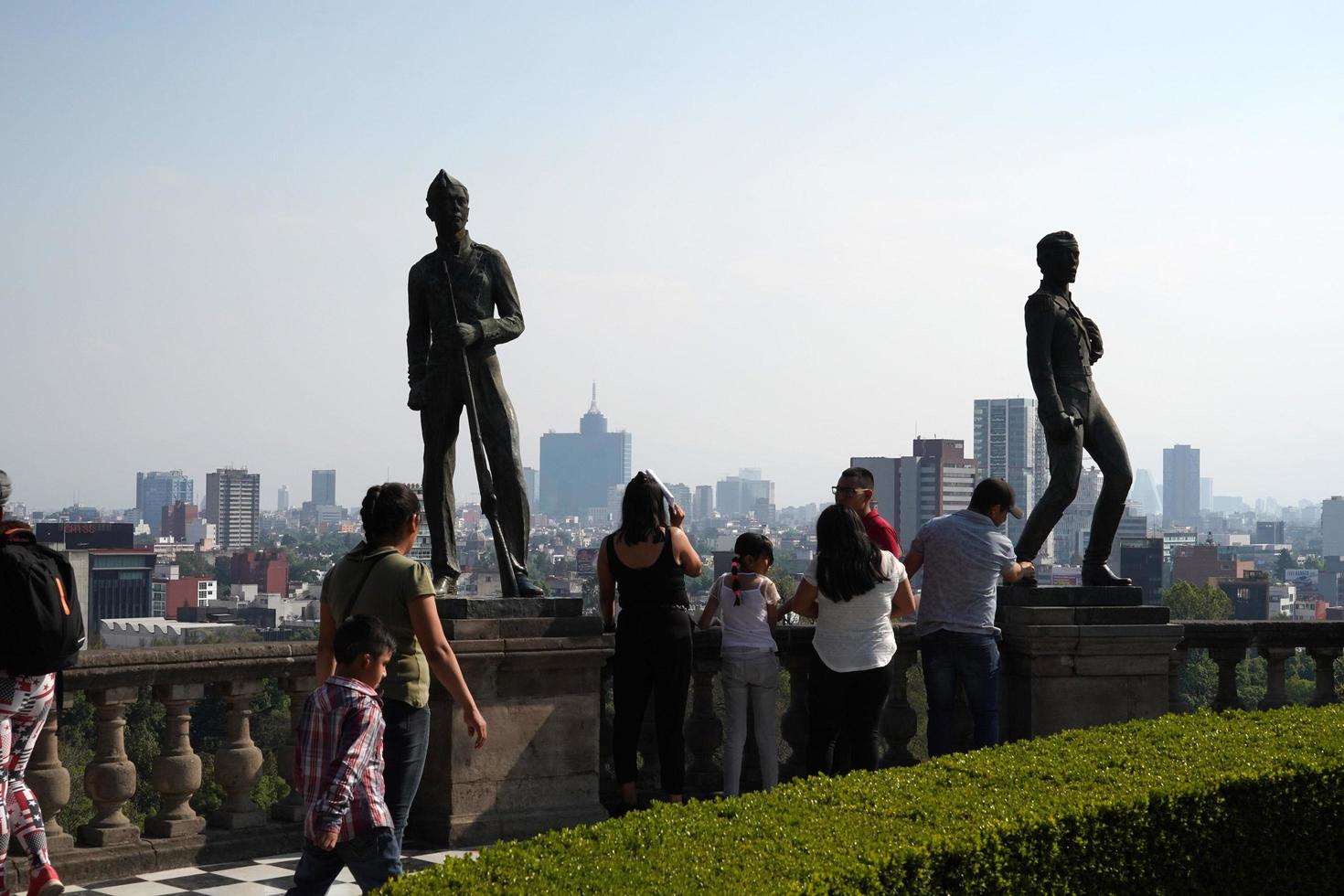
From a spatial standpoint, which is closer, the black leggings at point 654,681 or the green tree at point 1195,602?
the black leggings at point 654,681

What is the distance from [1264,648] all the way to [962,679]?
9.21 ft

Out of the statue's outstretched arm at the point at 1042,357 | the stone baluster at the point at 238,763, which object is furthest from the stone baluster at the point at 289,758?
the statue's outstretched arm at the point at 1042,357

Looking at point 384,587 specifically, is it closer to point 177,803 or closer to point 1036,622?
point 177,803

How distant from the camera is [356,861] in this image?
491 centimetres

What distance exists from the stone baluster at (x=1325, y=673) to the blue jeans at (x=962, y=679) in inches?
119

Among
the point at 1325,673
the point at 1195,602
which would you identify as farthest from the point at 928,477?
the point at 1325,673

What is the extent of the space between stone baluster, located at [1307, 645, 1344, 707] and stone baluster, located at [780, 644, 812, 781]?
352 centimetres

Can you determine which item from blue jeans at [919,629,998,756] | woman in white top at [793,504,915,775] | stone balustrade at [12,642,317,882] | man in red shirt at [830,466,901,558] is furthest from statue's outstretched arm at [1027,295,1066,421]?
stone balustrade at [12,642,317,882]

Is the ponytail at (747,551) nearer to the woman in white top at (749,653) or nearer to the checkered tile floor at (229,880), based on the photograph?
the woman in white top at (749,653)

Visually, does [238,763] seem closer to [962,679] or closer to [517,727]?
[517,727]

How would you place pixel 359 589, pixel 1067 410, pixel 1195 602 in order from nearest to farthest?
pixel 359 589 < pixel 1067 410 < pixel 1195 602

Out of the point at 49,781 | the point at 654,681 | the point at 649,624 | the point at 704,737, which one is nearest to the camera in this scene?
the point at 49,781

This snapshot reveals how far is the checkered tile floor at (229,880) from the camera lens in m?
6.34

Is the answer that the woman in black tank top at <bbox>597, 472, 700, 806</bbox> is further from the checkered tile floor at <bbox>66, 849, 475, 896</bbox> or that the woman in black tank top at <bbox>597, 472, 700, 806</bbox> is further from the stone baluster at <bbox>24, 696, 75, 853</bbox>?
the stone baluster at <bbox>24, 696, 75, 853</bbox>
